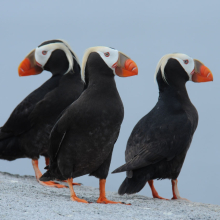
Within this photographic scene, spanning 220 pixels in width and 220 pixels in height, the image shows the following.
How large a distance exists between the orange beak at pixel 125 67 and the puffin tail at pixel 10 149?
2.60 m

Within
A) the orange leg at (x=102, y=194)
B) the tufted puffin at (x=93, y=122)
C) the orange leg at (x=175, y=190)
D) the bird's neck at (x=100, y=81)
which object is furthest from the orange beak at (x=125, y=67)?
the orange leg at (x=175, y=190)

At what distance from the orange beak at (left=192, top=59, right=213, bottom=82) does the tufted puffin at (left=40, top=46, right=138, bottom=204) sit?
1.88 metres

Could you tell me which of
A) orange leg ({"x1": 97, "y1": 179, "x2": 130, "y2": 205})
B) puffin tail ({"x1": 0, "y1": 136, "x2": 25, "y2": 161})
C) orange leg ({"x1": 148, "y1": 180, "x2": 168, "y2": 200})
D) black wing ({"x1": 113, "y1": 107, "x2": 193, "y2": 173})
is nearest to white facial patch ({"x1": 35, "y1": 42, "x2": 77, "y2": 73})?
puffin tail ({"x1": 0, "y1": 136, "x2": 25, "y2": 161})

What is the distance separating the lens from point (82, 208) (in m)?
4.75

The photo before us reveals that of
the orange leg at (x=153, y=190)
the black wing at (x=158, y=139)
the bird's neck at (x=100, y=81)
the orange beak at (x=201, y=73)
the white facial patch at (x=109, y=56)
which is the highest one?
the white facial patch at (x=109, y=56)

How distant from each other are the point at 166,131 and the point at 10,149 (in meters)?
2.60

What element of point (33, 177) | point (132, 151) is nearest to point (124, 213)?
point (132, 151)

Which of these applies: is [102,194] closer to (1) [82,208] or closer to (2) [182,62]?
(1) [82,208]

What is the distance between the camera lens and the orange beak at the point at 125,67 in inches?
217

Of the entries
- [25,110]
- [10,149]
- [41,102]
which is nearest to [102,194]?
[41,102]

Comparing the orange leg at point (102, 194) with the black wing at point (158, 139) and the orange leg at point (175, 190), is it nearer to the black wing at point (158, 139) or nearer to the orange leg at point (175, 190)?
the black wing at point (158, 139)

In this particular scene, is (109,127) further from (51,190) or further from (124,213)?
(51,190)

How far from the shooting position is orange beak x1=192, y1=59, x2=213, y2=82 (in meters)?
7.11

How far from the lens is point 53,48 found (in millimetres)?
7324
